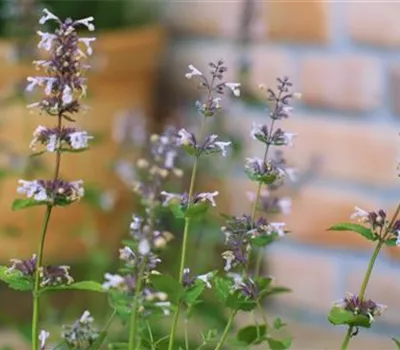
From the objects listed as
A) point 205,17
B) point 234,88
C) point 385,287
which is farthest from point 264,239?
point 205,17

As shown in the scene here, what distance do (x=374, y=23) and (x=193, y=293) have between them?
93 cm

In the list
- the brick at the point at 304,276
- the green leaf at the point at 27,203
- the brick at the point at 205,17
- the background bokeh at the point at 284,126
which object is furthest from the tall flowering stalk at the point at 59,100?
the brick at the point at 205,17

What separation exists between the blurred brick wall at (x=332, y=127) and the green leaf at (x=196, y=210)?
82cm

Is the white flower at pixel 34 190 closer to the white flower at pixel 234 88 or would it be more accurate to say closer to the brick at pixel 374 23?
the white flower at pixel 234 88

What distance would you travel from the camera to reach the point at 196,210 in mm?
599

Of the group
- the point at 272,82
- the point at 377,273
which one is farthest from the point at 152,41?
the point at 377,273

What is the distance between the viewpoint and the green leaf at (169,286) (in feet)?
1.83

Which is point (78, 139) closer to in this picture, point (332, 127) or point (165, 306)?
point (165, 306)

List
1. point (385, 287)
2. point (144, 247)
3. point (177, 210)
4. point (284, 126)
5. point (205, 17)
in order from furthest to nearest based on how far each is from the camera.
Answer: point (205, 17)
point (284, 126)
point (385, 287)
point (177, 210)
point (144, 247)

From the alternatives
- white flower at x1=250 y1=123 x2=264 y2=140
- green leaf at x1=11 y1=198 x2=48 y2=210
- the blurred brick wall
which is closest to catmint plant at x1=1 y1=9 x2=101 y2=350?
green leaf at x1=11 y1=198 x2=48 y2=210

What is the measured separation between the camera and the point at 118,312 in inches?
23.7

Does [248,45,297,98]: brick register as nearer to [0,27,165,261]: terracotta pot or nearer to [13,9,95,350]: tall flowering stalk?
[0,27,165,261]: terracotta pot

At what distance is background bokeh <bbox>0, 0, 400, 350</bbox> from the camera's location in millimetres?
1437

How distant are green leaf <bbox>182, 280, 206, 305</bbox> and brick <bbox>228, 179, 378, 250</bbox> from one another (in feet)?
2.84
